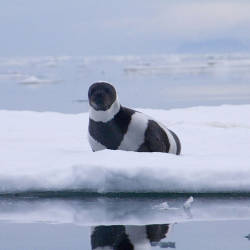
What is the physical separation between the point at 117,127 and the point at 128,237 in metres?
2.18

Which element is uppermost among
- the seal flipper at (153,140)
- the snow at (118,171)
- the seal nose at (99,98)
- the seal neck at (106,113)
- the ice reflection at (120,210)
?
the seal nose at (99,98)

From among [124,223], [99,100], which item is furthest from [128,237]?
[99,100]

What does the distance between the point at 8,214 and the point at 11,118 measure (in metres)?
5.86

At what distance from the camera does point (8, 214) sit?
3.64 m

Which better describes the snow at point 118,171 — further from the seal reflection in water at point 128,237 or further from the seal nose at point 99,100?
the seal reflection in water at point 128,237

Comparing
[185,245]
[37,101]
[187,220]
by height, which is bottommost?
[185,245]

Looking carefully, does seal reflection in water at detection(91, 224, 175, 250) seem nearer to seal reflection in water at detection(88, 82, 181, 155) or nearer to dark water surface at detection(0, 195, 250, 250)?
dark water surface at detection(0, 195, 250, 250)

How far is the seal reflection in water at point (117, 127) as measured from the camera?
5.11 metres

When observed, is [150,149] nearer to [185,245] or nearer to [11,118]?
[185,245]

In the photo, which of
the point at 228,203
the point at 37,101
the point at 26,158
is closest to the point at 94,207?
the point at 228,203

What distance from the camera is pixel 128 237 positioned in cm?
305

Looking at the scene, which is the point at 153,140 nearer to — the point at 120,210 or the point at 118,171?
the point at 118,171

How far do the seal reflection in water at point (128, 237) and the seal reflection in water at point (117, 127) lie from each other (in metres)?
1.85

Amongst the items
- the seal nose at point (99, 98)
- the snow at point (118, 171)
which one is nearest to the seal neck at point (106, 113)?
the seal nose at point (99, 98)
